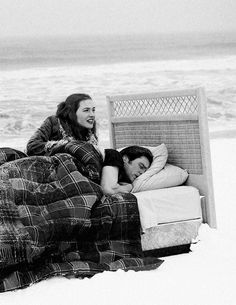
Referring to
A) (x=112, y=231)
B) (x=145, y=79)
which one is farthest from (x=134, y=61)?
(x=112, y=231)

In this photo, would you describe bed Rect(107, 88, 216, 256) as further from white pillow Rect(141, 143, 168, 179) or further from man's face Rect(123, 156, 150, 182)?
man's face Rect(123, 156, 150, 182)

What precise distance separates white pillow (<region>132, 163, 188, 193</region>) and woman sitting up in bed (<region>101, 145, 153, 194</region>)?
2.0 inches

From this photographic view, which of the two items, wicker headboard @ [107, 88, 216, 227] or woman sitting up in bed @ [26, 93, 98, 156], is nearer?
wicker headboard @ [107, 88, 216, 227]

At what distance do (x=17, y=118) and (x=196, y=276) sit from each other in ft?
19.8

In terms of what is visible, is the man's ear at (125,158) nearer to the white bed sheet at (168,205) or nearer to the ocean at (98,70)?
the white bed sheet at (168,205)

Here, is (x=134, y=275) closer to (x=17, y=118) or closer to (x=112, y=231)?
(x=112, y=231)

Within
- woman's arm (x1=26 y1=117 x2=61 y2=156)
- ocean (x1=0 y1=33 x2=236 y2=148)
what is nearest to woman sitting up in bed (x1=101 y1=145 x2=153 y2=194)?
woman's arm (x1=26 y1=117 x2=61 y2=156)

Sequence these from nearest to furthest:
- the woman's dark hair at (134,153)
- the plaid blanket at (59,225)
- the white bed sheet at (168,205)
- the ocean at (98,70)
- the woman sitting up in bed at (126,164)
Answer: the plaid blanket at (59,225) → the white bed sheet at (168,205) → the woman sitting up in bed at (126,164) → the woman's dark hair at (134,153) → the ocean at (98,70)

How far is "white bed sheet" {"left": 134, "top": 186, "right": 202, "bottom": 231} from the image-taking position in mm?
3791

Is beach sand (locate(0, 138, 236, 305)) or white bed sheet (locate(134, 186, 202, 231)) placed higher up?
white bed sheet (locate(134, 186, 202, 231))

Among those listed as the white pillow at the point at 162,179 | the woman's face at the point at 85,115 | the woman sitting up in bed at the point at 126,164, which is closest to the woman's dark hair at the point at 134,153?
the woman sitting up in bed at the point at 126,164

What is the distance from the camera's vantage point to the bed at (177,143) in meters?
3.88

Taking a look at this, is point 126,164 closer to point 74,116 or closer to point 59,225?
point 74,116

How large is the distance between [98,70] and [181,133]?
5.09 metres
